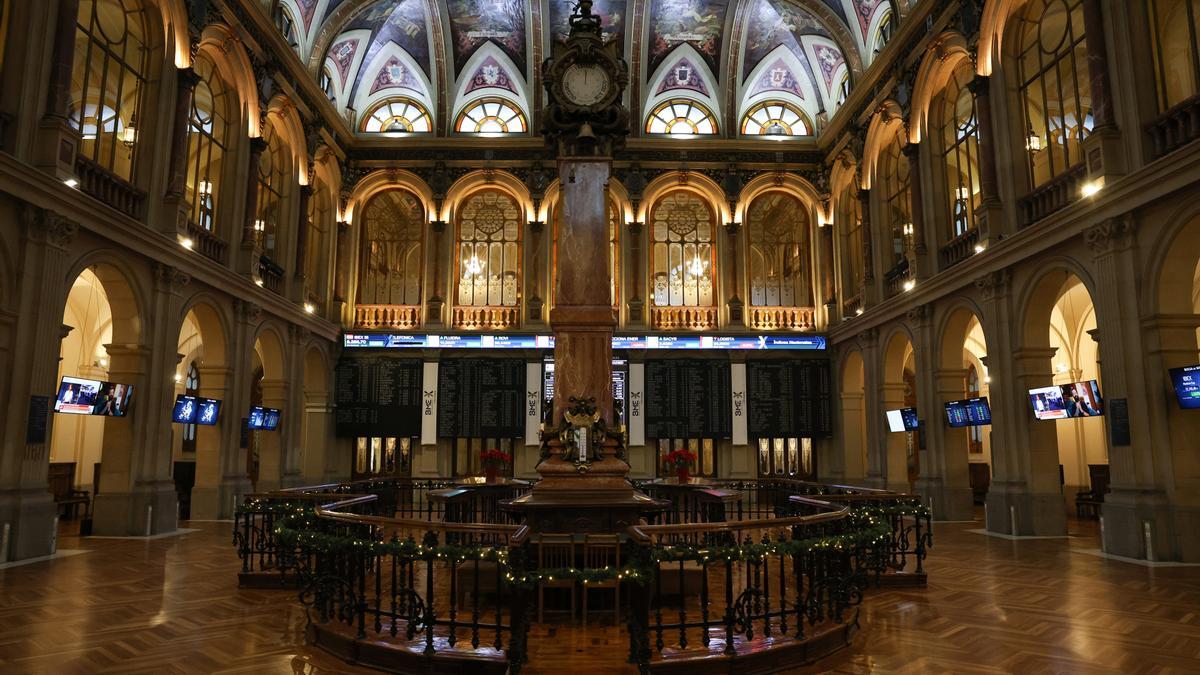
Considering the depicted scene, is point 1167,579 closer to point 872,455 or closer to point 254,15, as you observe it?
point 872,455

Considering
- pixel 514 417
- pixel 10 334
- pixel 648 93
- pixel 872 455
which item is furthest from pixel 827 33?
pixel 10 334

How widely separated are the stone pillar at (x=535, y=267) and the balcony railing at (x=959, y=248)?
1212cm

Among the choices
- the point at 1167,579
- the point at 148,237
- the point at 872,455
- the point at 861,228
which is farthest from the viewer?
the point at 861,228

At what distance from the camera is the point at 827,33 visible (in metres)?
23.0

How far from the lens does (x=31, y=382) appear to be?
35.7 feet

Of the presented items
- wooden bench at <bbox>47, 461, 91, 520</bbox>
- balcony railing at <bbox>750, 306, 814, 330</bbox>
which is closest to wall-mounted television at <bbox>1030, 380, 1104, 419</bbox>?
Result: balcony railing at <bbox>750, 306, 814, 330</bbox>

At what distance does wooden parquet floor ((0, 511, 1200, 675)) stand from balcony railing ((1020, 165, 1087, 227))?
20.3 ft

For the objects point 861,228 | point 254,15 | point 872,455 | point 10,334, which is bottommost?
point 872,455

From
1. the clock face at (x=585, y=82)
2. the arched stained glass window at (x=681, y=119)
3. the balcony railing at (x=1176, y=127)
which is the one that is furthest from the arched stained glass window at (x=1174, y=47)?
the arched stained glass window at (x=681, y=119)

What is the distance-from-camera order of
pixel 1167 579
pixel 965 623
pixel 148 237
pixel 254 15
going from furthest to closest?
1. pixel 254 15
2. pixel 148 237
3. pixel 1167 579
4. pixel 965 623

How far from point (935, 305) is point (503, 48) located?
16373mm

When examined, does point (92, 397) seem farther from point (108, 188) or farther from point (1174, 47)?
point (1174, 47)

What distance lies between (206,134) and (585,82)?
1120cm

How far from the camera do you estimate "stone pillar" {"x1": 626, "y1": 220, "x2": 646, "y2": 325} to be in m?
24.5
